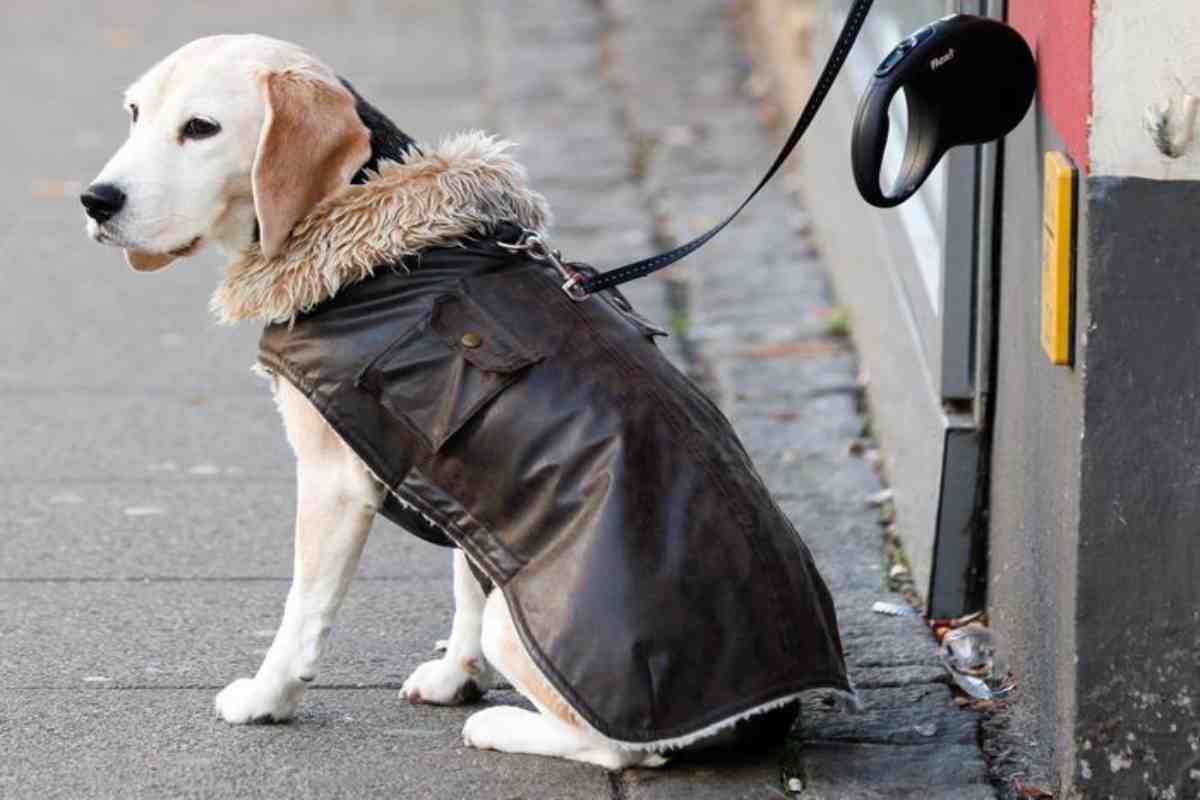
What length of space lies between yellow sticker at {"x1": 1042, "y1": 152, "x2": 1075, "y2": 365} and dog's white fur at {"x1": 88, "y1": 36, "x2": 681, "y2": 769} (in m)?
1.00

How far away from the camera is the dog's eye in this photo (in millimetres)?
3727

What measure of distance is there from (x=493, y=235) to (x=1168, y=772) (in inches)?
59.4

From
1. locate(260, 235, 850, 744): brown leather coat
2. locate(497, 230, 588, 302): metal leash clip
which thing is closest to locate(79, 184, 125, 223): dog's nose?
locate(260, 235, 850, 744): brown leather coat

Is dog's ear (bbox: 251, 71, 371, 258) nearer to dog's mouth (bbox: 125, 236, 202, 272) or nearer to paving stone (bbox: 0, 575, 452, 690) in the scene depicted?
A: dog's mouth (bbox: 125, 236, 202, 272)

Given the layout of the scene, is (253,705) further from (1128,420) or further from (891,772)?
(1128,420)

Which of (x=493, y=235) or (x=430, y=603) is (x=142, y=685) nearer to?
(x=430, y=603)

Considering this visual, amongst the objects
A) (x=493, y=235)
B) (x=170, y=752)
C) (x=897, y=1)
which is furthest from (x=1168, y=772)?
(x=897, y=1)

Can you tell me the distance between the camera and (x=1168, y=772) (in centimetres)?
339

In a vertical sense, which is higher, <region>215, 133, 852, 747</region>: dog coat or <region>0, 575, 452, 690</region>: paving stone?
<region>215, 133, 852, 747</region>: dog coat

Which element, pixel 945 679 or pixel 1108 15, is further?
pixel 945 679

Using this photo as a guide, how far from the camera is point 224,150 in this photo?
374cm

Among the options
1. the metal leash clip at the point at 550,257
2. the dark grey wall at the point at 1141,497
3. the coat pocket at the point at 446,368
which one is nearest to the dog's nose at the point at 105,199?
the coat pocket at the point at 446,368

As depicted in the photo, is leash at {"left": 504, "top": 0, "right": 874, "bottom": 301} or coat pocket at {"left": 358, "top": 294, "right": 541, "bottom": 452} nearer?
coat pocket at {"left": 358, "top": 294, "right": 541, "bottom": 452}

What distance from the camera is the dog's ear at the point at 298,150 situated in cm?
369
